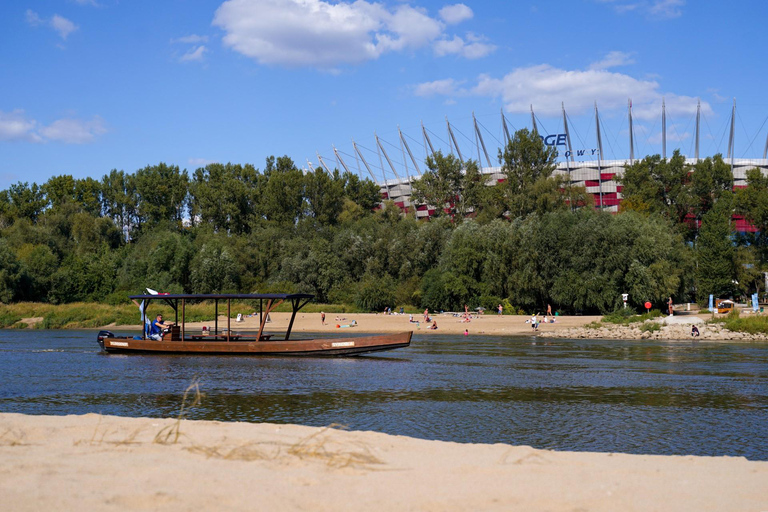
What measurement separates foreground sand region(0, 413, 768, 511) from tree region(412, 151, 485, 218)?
87.0 meters

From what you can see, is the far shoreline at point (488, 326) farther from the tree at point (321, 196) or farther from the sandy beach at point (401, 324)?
the tree at point (321, 196)

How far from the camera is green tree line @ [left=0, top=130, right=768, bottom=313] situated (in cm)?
6931

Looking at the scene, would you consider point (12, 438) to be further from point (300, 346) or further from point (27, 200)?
point (27, 200)

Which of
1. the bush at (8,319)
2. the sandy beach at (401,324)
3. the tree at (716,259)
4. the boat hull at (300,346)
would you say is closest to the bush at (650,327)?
the sandy beach at (401,324)

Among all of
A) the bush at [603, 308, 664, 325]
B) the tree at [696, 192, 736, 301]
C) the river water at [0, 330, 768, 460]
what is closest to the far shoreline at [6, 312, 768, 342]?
the bush at [603, 308, 664, 325]

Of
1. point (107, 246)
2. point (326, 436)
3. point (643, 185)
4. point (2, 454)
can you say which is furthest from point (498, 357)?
point (107, 246)

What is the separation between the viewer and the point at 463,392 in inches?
957

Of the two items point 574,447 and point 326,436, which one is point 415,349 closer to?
point 574,447

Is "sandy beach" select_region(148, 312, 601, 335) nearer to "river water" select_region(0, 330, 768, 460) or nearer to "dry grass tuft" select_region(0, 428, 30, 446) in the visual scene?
"river water" select_region(0, 330, 768, 460)

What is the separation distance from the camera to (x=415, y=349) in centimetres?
4356

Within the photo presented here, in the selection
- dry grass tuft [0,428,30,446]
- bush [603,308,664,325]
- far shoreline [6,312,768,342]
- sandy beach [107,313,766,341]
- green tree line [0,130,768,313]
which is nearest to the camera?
dry grass tuft [0,428,30,446]

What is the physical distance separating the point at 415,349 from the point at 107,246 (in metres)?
68.7

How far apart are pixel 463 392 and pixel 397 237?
64.0 metres

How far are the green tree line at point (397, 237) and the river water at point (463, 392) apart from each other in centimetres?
2859
